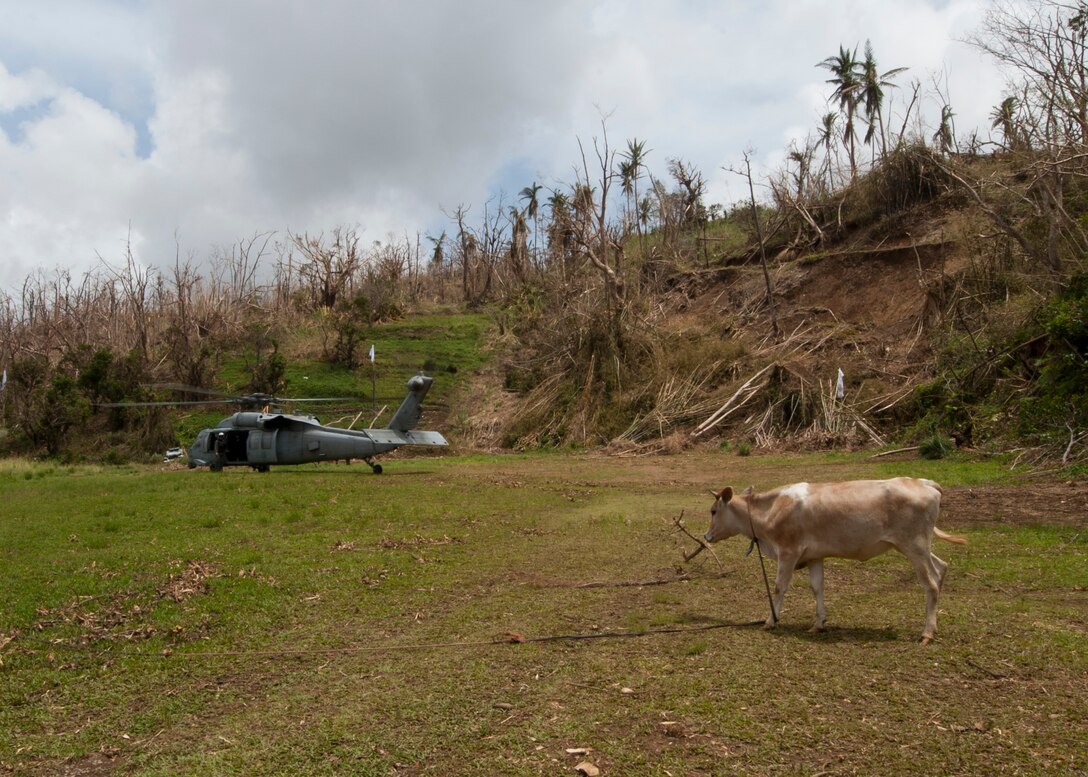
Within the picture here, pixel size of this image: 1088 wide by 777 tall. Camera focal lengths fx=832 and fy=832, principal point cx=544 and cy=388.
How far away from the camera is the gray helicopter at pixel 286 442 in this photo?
26.0m

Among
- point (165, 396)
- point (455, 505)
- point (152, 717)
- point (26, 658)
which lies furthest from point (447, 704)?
point (165, 396)

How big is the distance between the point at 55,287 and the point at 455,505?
49.0 m

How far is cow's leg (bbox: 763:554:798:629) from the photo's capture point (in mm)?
7558

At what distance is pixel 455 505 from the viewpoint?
57.0 ft

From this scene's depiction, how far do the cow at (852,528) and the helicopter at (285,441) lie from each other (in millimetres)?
19466

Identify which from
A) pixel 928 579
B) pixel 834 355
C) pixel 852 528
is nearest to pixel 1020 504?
pixel 928 579

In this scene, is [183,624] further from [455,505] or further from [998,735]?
[455,505]

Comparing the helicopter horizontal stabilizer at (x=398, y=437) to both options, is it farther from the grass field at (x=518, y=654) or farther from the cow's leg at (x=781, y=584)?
the cow's leg at (x=781, y=584)

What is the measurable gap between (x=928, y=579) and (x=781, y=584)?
123 centimetres

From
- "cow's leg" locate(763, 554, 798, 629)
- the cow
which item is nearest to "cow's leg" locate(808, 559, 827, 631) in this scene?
the cow

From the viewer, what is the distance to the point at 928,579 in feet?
23.0

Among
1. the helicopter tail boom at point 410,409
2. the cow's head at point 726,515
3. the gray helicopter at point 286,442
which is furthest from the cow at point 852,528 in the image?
the helicopter tail boom at point 410,409

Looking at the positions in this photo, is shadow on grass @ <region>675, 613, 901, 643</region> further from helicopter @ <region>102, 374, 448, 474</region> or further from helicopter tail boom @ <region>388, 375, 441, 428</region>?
helicopter tail boom @ <region>388, 375, 441, 428</region>

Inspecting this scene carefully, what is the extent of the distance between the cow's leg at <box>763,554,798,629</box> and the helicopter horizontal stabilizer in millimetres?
19757
